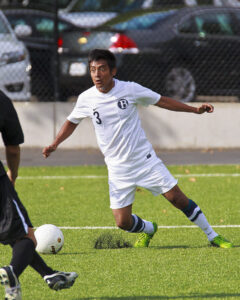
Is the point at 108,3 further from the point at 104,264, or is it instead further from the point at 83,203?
the point at 104,264

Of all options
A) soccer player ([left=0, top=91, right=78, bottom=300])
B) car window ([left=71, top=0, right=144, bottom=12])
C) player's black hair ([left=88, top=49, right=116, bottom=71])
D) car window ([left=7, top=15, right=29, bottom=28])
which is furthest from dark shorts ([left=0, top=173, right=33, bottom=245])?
car window ([left=7, top=15, right=29, bottom=28])

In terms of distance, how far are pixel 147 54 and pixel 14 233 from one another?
10078 mm

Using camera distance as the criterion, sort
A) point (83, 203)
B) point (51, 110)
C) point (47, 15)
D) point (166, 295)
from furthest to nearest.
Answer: point (47, 15) → point (51, 110) → point (83, 203) → point (166, 295)

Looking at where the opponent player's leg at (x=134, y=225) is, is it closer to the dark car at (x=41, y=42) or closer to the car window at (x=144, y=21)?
the dark car at (x=41, y=42)

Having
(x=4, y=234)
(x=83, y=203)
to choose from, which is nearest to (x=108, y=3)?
(x=83, y=203)

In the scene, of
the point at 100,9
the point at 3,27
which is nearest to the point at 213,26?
the point at 100,9

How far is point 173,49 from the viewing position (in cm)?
1498

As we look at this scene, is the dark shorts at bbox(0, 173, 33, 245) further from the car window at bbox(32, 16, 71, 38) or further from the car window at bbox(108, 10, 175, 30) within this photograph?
the car window at bbox(32, 16, 71, 38)

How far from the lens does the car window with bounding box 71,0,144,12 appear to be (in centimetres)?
1669

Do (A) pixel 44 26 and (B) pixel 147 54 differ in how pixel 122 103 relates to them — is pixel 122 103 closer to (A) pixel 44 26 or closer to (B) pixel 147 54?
(B) pixel 147 54

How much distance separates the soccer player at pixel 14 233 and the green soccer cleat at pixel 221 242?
2.16 meters

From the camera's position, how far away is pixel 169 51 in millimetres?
14961

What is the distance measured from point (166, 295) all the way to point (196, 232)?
248 cm

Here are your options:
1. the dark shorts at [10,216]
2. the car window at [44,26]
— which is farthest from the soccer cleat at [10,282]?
the car window at [44,26]
